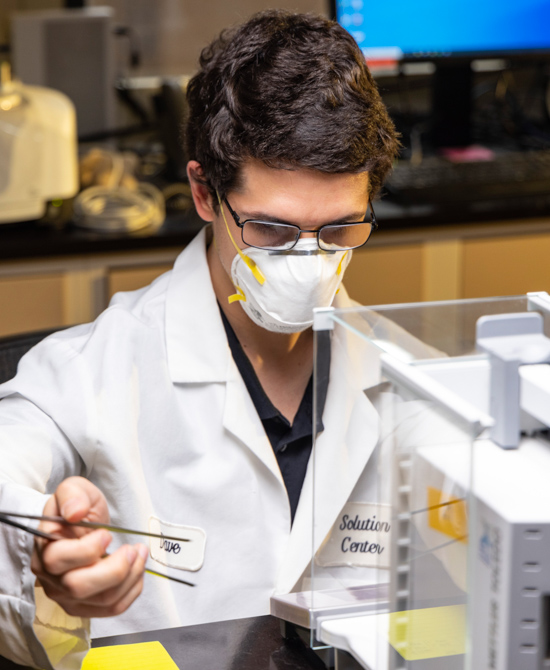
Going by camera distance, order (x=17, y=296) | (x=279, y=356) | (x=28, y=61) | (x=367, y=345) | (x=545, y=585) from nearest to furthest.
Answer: (x=545, y=585) < (x=367, y=345) < (x=279, y=356) < (x=17, y=296) < (x=28, y=61)

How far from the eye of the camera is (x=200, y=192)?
1.14m

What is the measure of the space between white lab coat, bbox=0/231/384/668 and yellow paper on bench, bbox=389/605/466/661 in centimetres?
31

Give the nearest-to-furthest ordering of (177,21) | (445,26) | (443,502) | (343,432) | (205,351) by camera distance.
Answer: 1. (443,502)
2. (343,432)
3. (205,351)
4. (445,26)
5. (177,21)

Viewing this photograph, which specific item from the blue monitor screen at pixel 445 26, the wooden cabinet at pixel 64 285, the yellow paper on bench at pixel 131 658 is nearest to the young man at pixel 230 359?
the yellow paper on bench at pixel 131 658

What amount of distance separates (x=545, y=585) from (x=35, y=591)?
1.38ft

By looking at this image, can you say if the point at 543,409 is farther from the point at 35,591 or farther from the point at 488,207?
the point at 488,207

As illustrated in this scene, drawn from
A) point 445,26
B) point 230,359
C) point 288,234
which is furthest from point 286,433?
point 445,26

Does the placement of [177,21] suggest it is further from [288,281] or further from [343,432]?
[343,432]

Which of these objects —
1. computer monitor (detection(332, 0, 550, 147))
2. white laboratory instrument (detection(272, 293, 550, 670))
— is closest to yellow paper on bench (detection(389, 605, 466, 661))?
white laboratory instrument (detection(272, 293, 550, 670))

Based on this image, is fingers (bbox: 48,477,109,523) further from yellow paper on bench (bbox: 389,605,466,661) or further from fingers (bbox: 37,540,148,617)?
yellow paper on bench (bbox: 389,605,466,661)

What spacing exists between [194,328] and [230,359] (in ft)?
0.20

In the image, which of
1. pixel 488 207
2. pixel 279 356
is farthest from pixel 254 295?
pixel 488 207

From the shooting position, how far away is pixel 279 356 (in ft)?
3.86

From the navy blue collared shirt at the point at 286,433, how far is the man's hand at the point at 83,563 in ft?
1.34
